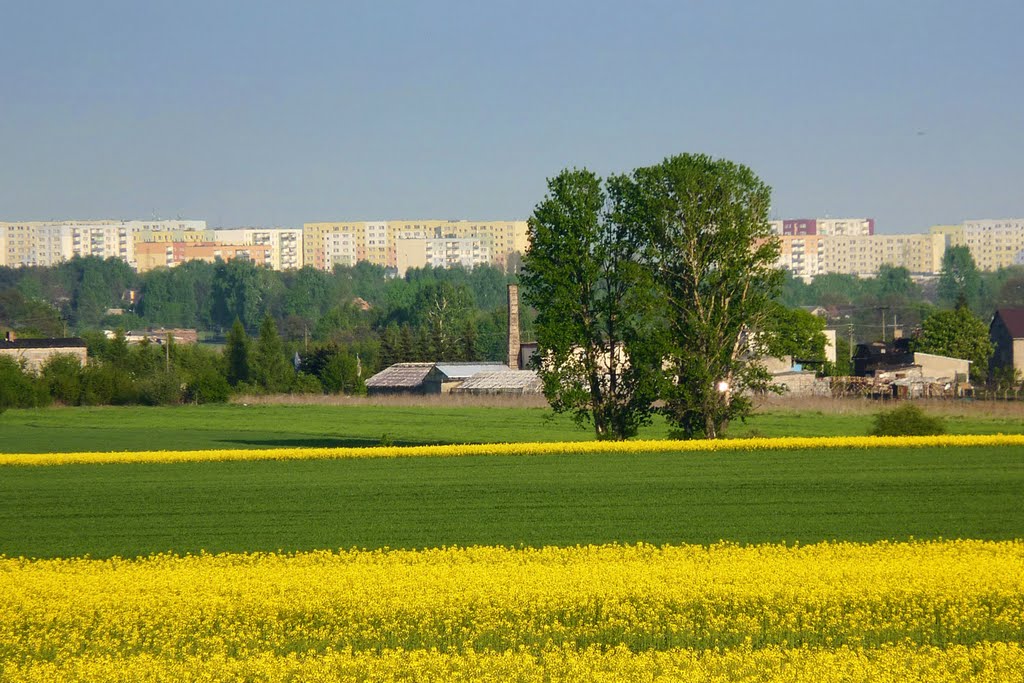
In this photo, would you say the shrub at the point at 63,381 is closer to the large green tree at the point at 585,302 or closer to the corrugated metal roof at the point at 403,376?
the corrugated metal roof at the point at 403,376

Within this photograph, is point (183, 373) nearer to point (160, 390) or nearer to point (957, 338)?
point (160, 390)

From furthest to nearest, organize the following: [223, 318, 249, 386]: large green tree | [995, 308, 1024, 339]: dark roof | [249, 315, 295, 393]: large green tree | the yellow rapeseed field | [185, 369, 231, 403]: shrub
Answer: [995, 308, 1024, 339]: dark roof → [223, 318, 249, 386]: large green tree → [249, 315, 295, 393]: large green tree → [185, 369, 231, 403]: shrub → the yellow rapeseed field

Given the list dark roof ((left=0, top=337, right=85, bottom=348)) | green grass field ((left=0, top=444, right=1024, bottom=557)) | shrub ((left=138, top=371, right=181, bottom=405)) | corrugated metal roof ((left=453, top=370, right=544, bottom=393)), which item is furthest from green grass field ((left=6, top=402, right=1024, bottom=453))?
dark roof ((left=0, top=337, right=85, bottom=348))

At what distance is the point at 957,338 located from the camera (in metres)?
101

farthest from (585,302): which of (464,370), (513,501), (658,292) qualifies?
(464,370)

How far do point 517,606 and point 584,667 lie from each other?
2.61m

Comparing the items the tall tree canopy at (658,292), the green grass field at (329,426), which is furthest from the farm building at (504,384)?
the tall tree canopy at (658,292)

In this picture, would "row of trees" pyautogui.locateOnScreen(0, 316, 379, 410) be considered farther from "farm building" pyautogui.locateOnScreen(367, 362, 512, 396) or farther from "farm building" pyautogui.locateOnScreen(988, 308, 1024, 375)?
"farm building" pyautogui.locateOnScreen(988, 308, 1024, 375)

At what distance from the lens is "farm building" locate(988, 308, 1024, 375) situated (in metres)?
99.1

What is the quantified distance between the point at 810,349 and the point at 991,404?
18.1 m

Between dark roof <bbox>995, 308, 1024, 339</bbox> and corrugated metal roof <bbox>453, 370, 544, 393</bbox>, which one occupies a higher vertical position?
→ dark roof <bbox>995, 308, 1024, 339</bbox>

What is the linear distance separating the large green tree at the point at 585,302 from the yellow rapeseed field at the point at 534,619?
2278 centimetres

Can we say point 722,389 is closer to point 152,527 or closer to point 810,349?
point 810,349

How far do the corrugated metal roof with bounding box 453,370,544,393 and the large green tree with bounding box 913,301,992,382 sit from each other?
34605 mm
